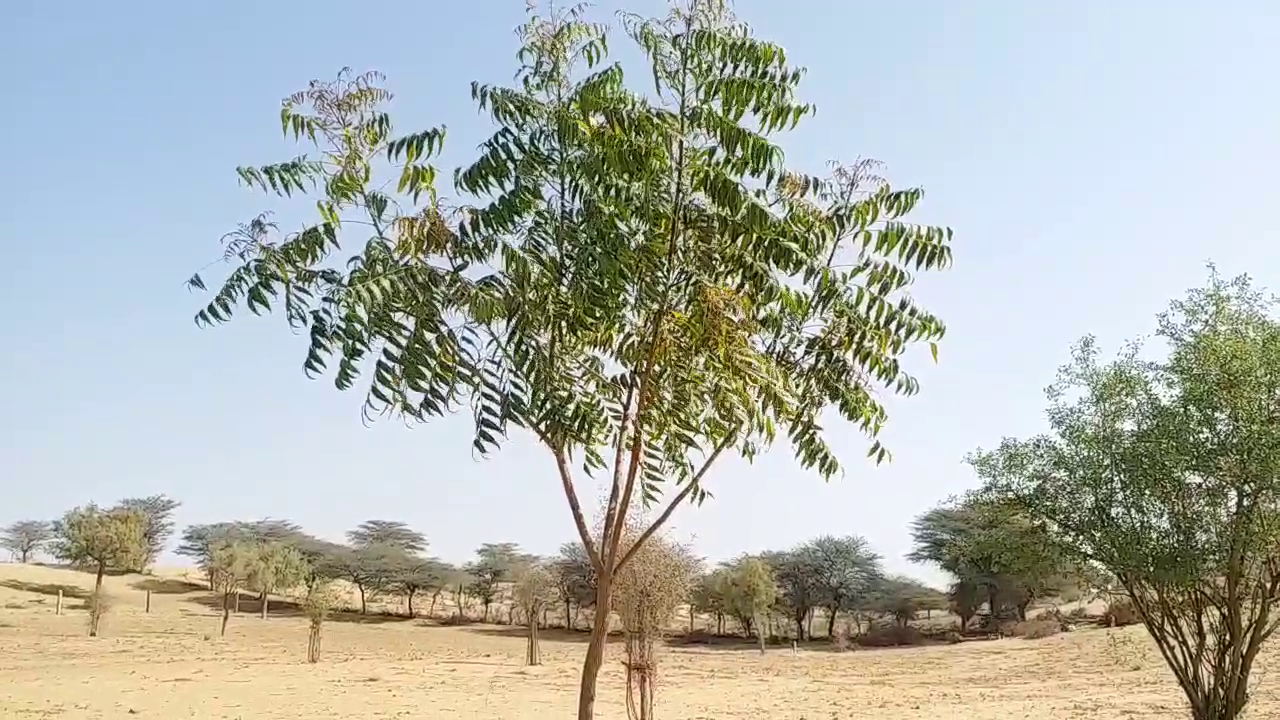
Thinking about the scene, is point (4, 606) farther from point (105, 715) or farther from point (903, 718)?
point (903, 718)

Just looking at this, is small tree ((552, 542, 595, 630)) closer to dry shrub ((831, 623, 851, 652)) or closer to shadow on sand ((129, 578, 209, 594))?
dry shrub ((831, 623, 851, 652))

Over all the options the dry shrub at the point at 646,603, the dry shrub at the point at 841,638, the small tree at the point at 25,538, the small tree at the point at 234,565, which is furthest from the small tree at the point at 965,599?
the small tree at the point at 25,538

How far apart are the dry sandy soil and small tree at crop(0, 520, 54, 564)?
178 ft

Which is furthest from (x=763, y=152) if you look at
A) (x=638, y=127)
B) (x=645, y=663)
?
(x=645, y=663)

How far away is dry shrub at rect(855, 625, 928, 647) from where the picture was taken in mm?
52188

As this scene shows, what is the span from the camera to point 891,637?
53250 mm

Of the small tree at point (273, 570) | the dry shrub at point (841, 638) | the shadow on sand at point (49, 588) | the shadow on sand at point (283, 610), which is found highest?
the small tree at point (273, 570)

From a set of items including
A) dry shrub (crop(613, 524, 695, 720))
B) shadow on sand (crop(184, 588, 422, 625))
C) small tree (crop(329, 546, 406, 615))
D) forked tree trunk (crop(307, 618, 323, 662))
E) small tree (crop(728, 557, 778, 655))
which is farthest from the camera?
small tree (crop(329, 546, 406, 615))

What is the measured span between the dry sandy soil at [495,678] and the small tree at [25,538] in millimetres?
54216

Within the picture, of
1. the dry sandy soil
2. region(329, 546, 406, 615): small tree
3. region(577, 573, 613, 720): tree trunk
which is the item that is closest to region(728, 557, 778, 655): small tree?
the dry sandy soil

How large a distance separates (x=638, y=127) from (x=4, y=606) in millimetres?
54696

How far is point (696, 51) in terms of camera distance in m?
5.16

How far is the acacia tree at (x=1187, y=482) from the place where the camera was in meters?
10.9

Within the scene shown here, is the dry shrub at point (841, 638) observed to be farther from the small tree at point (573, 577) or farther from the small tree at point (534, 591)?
the small tree at point (534, 591)
